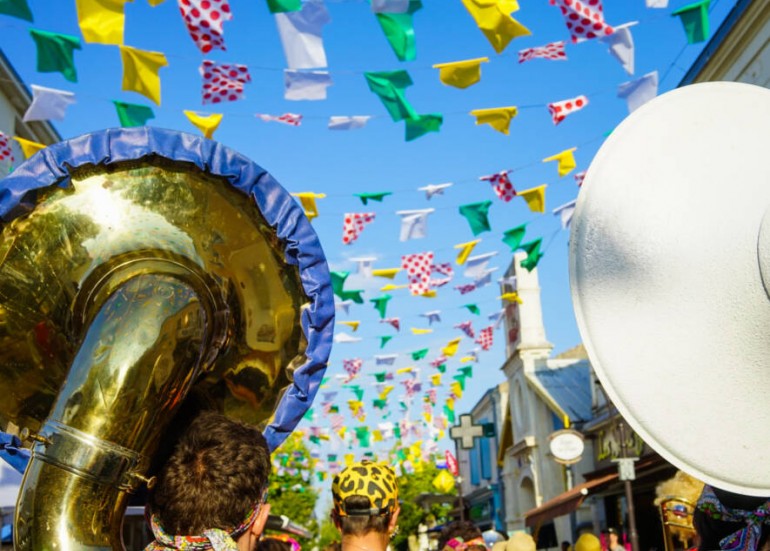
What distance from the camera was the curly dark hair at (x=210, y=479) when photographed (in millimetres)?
1763

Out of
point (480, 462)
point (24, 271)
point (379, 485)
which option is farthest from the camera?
point (480, 462)

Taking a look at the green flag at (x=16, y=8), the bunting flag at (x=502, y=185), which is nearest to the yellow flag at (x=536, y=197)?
the bunting flag at (x=502, y=185)

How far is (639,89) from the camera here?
8.57m

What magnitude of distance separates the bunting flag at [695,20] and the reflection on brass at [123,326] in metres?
6.33

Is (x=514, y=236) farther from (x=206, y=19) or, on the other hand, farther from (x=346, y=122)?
(x=206, y=19)

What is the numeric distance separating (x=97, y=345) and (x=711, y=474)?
1374 millimetres

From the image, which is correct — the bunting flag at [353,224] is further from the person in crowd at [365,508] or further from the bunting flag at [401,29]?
the person in crowd at [365,508]

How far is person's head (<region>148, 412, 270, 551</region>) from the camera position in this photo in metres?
1.76

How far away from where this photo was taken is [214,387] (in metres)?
2.39

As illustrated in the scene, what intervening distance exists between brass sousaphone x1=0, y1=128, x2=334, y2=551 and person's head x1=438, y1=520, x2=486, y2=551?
3.17m

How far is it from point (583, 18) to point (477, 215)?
4311mm

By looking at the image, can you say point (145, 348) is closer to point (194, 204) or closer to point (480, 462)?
point (194, 204)

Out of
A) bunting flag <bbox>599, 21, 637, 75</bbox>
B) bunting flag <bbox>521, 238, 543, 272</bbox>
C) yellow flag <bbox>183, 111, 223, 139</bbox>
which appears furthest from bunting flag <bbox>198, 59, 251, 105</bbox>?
bunting flag <bbox>521, 238, 543, 272</bbox>

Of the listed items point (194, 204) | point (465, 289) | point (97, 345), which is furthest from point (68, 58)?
point (465, 289)
